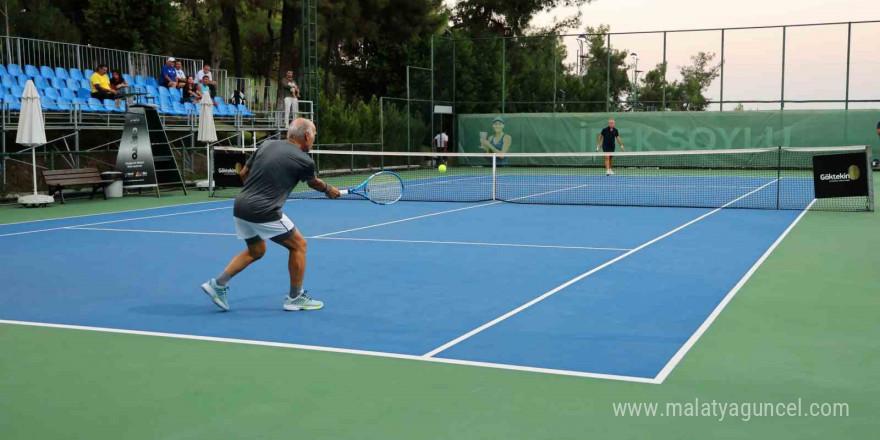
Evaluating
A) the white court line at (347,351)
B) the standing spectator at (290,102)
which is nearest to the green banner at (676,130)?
the standing spectator at (290,102)

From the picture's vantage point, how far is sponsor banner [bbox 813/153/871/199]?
602 inches

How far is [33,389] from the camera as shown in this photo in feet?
16.4

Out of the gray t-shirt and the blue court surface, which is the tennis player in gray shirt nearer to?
the gray t-shirt

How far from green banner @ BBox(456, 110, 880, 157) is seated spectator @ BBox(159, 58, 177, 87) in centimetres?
1423

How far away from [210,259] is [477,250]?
10.1 feet

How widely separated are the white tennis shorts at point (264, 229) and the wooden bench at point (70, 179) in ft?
39.0

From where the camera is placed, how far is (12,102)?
19.4 metres

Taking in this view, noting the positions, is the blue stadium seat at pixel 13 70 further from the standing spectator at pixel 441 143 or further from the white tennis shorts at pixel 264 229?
the white tennis shorts at pixel 264 229

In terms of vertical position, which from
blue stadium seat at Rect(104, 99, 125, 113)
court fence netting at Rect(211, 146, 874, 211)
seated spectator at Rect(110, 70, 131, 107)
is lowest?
court fence netting at Rect(211, 146, 874, 211)

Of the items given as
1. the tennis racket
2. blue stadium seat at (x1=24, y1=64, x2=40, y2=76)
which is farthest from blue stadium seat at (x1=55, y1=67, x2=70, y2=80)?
the tennis racket

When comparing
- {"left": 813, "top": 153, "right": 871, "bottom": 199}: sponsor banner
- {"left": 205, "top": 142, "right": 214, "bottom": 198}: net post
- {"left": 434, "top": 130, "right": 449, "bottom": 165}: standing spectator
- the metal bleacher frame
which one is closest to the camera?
{"left": 813, "top": 153, "right": 871, "bottom": 199}: sponsor banner

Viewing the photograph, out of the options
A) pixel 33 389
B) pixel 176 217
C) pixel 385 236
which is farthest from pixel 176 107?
pixel 33 389

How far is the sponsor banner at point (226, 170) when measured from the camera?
1978cm

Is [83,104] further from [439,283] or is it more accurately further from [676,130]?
[676,130]
